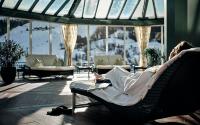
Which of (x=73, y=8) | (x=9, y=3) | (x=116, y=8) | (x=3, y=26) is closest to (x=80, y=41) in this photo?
(x=116, y=8)

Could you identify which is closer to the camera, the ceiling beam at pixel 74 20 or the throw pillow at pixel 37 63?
the throw pillow at pixel 37 63

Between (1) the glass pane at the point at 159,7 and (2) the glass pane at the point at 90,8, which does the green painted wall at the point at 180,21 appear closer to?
(2) the glass pane at the point at 90,8

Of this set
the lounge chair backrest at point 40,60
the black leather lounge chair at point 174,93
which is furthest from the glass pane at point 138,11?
the black leather lounge chair at point 174,93

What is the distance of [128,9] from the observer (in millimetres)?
12719

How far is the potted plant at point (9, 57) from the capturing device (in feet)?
25.9

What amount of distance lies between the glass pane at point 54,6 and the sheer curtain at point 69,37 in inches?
34.8

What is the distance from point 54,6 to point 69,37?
163cm

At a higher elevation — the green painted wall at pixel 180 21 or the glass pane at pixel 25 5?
the glass pane at pixel 25 5

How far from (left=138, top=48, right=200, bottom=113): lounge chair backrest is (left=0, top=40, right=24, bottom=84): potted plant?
6.11 m

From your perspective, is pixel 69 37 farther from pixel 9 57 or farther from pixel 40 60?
pixel 9 57

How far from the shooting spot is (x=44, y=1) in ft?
35.6

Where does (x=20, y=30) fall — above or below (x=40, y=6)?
below

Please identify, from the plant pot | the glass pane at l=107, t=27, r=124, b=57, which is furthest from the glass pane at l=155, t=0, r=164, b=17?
the plant pot

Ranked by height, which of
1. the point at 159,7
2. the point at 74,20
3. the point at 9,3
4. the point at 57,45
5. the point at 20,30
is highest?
the point at 159,7
